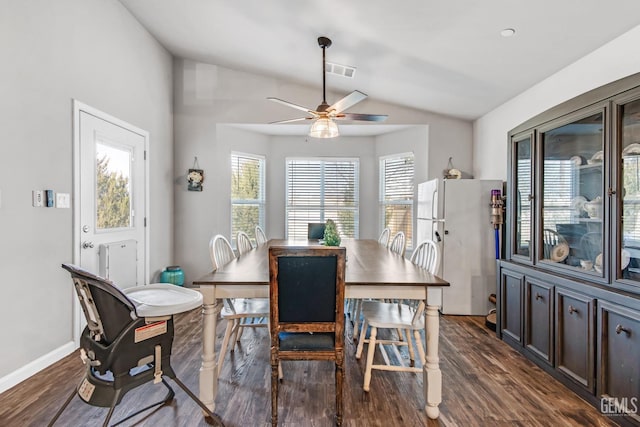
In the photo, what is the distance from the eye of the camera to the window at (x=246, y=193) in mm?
4996

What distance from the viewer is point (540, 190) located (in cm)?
256

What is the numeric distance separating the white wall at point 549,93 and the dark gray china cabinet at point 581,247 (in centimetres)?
46

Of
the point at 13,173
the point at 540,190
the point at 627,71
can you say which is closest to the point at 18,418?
the point at 13,173

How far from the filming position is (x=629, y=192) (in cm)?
186

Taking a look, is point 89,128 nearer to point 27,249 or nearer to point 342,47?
point 27,249

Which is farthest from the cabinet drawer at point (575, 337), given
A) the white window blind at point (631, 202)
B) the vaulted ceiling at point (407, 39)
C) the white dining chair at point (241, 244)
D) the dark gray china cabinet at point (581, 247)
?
the white dining chair at point (241, 244)

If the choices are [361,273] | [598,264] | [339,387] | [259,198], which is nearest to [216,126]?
[259,198]

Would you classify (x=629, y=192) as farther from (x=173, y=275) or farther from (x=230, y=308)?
(x=173, y=275)

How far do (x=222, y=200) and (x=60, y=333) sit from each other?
98.4 inches

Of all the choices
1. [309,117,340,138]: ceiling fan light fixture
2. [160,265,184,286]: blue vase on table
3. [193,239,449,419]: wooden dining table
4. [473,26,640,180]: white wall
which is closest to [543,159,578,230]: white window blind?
[473,26,640,180]: white wall

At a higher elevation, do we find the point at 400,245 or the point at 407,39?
the point at 407,39

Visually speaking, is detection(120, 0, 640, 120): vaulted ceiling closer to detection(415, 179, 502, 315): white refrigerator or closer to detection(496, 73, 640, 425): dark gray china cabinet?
detection(496, 73, 640, 425): dark gray china cabinet

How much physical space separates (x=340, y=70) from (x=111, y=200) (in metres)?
2.83

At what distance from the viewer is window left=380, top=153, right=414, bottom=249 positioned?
194 inches
